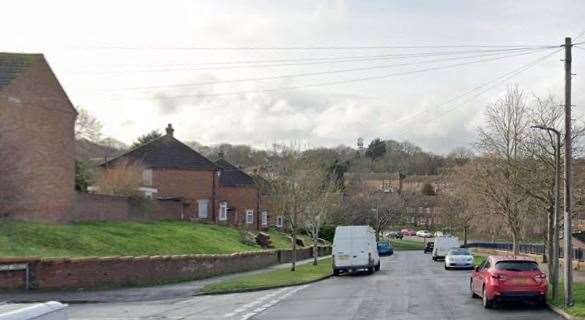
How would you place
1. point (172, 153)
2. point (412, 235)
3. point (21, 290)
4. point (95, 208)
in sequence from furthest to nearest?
point (412, 235) < point (172, 153) < point (95, 208) < point (21, 290)

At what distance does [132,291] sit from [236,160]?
303ft

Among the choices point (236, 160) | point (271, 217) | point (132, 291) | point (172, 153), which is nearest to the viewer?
point (132, 291)

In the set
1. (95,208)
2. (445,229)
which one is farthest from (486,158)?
(445,229)

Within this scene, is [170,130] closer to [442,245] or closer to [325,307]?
[442,245]

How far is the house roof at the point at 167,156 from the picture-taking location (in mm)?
61688

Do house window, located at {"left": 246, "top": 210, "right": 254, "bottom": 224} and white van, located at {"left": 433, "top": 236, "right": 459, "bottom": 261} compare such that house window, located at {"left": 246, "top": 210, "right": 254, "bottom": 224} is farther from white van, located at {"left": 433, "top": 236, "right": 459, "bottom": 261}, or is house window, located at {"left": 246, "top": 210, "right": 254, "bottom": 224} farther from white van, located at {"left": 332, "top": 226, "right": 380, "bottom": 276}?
white van, located at {"left": 332, "top": 226, "right": 380, "bottom": 276}

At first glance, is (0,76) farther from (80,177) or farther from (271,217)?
(271,217)

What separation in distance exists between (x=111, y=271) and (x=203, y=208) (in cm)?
3620

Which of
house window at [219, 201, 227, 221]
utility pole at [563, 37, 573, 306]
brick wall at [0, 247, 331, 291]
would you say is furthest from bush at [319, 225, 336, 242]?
utility pole at [563, 37, 573, 306]

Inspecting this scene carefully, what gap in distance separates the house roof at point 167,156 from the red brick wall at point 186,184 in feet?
1.69

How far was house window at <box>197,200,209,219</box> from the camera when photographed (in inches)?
2464

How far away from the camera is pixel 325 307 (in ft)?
66.8

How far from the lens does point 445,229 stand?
3684 inches

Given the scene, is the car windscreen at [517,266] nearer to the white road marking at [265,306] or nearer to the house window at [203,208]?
the white road marking at [265,306]
